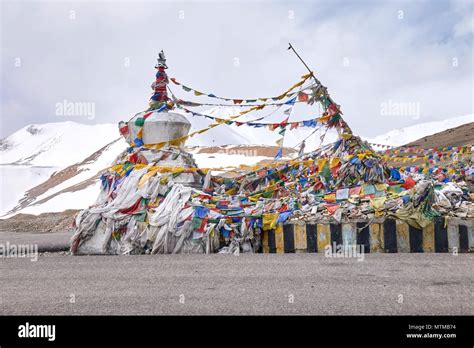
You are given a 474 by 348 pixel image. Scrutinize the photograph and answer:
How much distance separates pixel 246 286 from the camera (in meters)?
5.89

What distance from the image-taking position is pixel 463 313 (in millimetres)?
4461

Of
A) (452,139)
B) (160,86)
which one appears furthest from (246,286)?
(452,139)

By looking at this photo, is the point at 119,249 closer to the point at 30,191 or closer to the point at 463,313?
the point at 463,313

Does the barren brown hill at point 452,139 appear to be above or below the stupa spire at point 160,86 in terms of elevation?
above

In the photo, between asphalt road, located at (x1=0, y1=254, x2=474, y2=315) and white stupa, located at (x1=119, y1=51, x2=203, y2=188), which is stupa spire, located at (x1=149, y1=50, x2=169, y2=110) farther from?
asphalt road, located at (x1=0, y1=254, x2=474, y2=315)

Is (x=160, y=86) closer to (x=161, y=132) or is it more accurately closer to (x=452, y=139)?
(x=161, y=132)

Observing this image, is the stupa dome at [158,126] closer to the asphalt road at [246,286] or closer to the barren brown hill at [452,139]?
the asphalt road at [246,286]

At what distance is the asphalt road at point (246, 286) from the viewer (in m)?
4.87

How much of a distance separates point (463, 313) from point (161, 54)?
11393 mm

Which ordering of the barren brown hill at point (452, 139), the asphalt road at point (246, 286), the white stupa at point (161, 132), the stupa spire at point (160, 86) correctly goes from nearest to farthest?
the asphalt road at point (246, 286) < the white stupa at point (161, 132) < the stupa spire at point (160, 86) < the barren brown hill at point (452, 139)

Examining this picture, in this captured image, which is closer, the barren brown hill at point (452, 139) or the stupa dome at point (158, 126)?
the stupa dome at point (158, 126)

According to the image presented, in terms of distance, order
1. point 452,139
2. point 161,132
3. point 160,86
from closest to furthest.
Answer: point 161,132 → point 160,86 → point 452,139

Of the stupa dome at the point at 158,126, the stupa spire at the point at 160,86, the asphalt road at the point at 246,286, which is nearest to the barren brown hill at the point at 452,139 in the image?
the stupa spire at the point at 160,86

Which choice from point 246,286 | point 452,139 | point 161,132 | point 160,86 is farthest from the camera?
point 452,139
